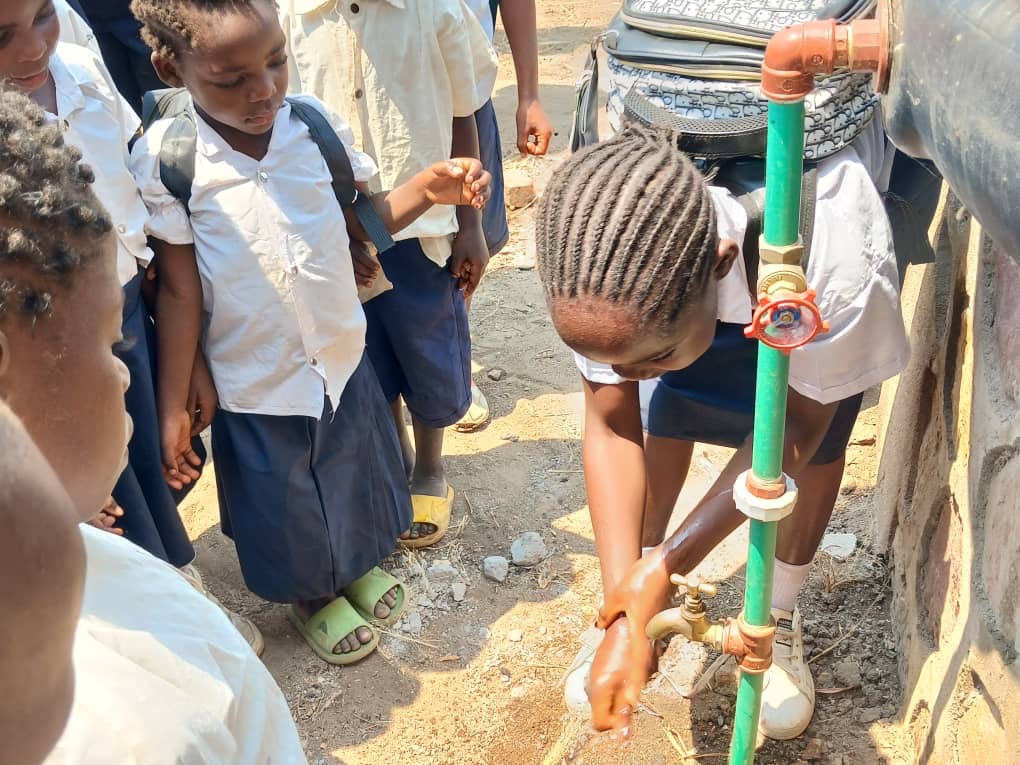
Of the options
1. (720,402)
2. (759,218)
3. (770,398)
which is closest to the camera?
(770,398)

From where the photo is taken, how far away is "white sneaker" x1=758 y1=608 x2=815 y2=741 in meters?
2.21

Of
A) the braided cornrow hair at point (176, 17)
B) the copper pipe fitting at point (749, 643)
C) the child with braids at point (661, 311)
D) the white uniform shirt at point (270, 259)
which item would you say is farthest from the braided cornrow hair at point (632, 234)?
the braided cornrow hair at point (176, 17)

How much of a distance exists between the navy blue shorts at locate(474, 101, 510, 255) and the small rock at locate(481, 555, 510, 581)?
893mm

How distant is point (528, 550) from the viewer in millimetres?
2863

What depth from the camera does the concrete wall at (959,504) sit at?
1.64 meters

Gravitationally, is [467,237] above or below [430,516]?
above

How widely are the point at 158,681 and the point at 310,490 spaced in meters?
1.38

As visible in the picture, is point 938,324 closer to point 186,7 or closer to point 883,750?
point 883,750

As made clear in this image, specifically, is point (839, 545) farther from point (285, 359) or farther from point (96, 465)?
point (96, 465)

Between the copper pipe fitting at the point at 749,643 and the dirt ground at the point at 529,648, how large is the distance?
0.69 meters

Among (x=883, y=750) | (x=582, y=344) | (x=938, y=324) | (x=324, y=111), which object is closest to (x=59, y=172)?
(x=582, y=344)

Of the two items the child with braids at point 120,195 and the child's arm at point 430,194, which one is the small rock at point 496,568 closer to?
the child with braids at point 120,195

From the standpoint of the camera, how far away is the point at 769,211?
52.7 inches

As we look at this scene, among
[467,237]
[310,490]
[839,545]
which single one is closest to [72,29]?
[467,237]
